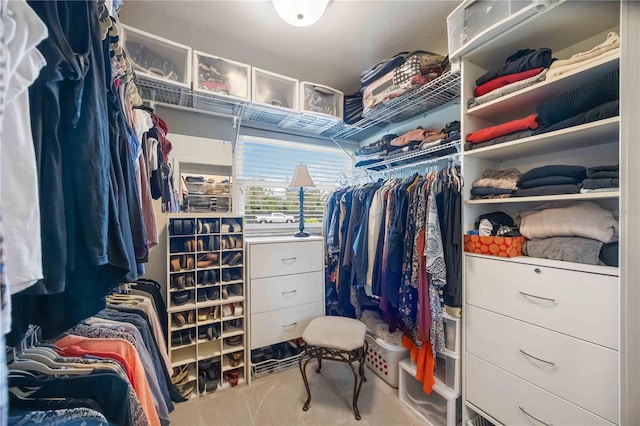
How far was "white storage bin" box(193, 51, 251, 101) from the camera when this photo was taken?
5.27 ft

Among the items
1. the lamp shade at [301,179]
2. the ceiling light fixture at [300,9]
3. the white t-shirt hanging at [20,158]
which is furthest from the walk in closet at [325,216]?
the lamp shade at [301,179]

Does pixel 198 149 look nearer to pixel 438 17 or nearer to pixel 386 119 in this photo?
pixel 386 119

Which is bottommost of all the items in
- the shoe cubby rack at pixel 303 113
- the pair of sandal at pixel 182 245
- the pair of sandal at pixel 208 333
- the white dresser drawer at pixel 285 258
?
the pair of sandal at pixel 208 333

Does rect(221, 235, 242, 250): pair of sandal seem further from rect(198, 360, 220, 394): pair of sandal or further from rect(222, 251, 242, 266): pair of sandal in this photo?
rect(198, 360, 220, 394): pair of sandal

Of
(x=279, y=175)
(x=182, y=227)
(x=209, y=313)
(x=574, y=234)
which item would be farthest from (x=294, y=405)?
(x=279, y=175)

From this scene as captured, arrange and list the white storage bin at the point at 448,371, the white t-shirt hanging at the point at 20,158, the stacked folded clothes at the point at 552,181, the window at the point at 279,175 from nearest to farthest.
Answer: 1. the white t-shirt hanging at the point at 20,158
2. the stacked folded clothes at the point at 552,181
3. the white storage bin at the point at 448,371
4. the window at the point at 279,175

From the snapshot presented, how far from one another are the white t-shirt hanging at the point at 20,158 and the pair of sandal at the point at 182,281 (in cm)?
133

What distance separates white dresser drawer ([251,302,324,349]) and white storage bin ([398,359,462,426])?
73cm

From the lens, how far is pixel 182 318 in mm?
1615

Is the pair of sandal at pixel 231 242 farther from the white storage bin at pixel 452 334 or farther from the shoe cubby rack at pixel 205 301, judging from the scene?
the white storage bin at pixel 452 334

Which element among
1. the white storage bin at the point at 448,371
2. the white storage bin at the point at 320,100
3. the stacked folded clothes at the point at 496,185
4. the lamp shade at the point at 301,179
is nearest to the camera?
the stacked folded clothes at the point at 496,185

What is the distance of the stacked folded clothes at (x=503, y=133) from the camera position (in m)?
1.17

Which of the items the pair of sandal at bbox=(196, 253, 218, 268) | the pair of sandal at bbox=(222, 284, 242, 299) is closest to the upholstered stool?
the pair of sandal at bbox=(222, 284, 242, 299)

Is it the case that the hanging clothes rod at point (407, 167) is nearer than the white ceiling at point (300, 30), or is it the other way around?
the white ceiling at point (300, 30)
